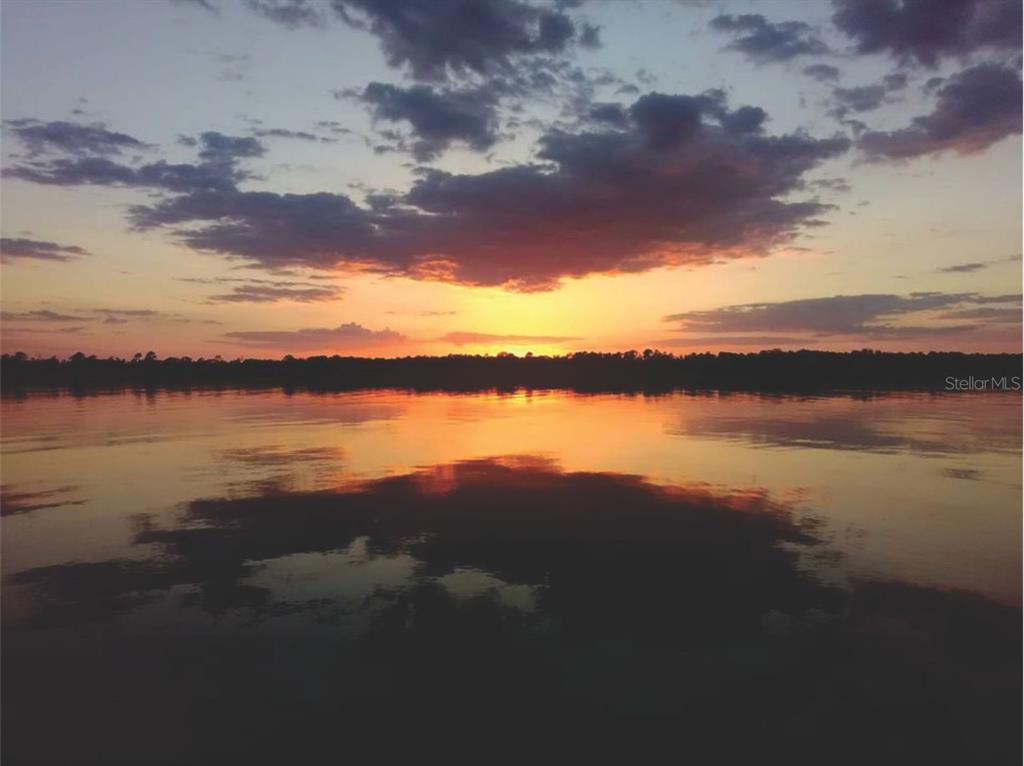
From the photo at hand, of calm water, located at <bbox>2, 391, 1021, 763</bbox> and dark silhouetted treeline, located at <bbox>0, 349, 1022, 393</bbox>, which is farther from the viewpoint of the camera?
dark silhouetted treeline, located at <bbox>0, 349, 1022, 393</bbox>

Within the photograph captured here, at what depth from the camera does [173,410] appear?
43188 millimetres

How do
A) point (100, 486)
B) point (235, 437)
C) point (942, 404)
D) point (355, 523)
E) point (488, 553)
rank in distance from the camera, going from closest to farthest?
1. point (488, 553)
2. point (355, 523)
3. point (100, 486)
4. point (235, 437)
5. point (942, 404)

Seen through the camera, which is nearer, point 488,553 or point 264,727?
point 264,727

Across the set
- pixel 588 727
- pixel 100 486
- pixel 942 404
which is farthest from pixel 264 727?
pixel 942 404

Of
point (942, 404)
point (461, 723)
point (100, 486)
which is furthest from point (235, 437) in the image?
point (942, 404)

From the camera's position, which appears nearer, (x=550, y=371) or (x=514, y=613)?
(x=514, y=613)

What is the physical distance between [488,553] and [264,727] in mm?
5869

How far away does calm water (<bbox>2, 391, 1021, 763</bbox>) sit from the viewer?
264 inches

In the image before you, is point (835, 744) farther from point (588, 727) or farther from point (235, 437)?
point (235, 437)

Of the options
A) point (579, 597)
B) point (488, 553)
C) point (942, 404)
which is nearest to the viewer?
point (579, 597)

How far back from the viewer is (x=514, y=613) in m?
9.41

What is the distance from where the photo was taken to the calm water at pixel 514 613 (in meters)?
6.70

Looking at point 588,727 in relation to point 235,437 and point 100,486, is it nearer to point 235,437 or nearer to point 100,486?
point 100,486

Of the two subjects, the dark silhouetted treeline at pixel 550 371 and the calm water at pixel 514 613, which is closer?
the calm water at pixel 514 613
